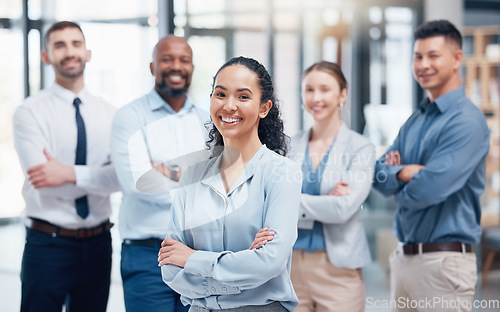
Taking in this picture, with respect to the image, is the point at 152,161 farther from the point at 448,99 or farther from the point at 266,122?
the point at 448,99

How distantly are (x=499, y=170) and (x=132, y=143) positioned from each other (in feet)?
15.7

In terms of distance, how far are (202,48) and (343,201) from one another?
Answer: 0.99 meters

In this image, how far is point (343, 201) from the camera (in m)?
2.11

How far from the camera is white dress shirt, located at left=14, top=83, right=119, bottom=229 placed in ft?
7.84

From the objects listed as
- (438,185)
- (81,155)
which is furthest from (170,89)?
(438,185)

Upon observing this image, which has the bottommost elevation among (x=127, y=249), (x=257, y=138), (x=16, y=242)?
(x=16, y=242)

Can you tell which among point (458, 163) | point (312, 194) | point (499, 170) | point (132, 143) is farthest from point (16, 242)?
point (499, 170)

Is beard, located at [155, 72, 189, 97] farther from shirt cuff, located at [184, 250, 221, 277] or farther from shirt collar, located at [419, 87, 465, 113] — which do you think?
shirt collar, located at [419, 87, 465, 113]

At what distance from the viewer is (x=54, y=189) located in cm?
240

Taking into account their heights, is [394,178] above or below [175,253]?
above

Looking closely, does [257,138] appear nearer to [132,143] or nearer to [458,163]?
[132,143]

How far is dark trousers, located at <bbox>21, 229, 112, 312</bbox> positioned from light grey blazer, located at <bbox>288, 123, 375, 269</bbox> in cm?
102

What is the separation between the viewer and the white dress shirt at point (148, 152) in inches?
81.4

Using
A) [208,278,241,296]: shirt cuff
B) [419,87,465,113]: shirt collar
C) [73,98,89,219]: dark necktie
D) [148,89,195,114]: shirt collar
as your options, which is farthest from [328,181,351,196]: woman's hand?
[73,98,89,219]: dark necktie
